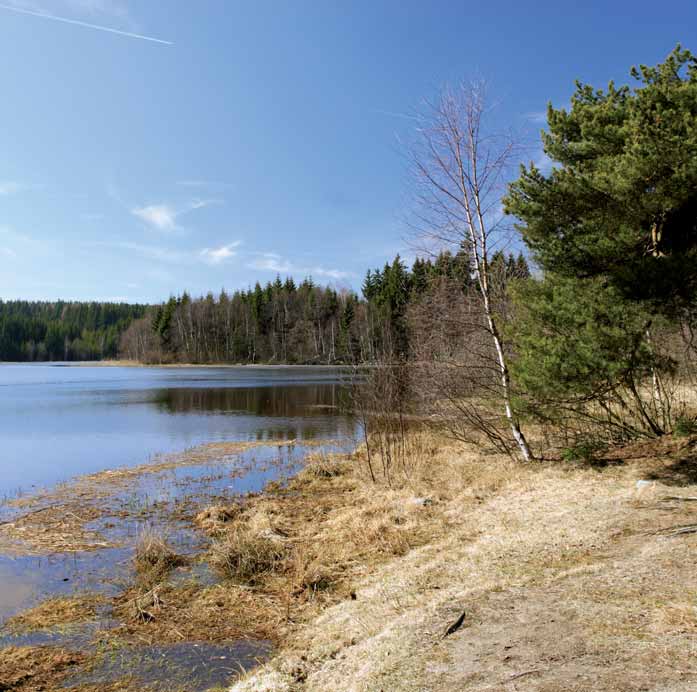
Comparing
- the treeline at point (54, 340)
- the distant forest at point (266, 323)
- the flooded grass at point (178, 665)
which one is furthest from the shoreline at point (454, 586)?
the treeline at point (54, 340)

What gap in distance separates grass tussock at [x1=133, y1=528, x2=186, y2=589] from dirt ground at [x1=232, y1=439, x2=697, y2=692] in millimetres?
2882

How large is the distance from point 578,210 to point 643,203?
998 mm

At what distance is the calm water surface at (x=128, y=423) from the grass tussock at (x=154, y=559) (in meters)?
6.86

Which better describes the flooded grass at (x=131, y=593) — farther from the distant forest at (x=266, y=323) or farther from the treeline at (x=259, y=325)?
the treeline at (x=259, y=325)

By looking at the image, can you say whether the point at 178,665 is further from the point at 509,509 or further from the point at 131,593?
the point at 509,509

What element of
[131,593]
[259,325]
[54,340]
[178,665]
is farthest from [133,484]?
[54,340]

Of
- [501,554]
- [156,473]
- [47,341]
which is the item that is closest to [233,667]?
[501,554]

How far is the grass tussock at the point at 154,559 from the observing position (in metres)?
7.47

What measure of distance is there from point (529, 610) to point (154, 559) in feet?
17.8

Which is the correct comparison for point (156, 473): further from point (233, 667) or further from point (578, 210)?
point (578, 210)

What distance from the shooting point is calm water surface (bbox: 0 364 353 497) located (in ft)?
54.8

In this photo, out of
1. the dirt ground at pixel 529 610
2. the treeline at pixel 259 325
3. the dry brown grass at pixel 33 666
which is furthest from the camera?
the treeline at pixel 259 325

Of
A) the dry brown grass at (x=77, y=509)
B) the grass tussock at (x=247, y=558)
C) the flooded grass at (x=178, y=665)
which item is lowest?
the dry brown grass at (x=77, y=509)

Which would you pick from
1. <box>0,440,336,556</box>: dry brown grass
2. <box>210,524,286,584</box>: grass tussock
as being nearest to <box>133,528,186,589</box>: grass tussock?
<box>210,524,286,584</box>: grass tussock
